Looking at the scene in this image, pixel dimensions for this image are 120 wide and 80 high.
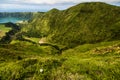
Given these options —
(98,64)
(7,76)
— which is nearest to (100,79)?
(98,64)

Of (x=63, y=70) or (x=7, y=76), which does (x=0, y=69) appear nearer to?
(x=7, y=76)

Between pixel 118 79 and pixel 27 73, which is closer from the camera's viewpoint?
pixel 118 79

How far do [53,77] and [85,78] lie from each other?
369 inches

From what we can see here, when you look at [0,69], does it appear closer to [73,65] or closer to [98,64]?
[73,65]

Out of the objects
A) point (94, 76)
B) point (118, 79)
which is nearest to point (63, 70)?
point (94, 76)

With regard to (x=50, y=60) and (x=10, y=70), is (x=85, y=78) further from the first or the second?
(x=10, y=70)

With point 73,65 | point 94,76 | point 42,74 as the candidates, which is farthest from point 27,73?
point 94,76

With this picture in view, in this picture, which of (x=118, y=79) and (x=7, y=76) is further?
(x=7, y=76)

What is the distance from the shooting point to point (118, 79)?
65438 millimetres

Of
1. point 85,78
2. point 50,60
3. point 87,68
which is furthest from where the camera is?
point 50,60

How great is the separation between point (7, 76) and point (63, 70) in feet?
55.2

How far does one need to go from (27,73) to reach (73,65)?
46.3 ft

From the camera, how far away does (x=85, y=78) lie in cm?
6519

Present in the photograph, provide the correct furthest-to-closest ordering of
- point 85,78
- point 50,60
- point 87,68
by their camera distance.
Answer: point 50,60, point 87,68, point 85,78
